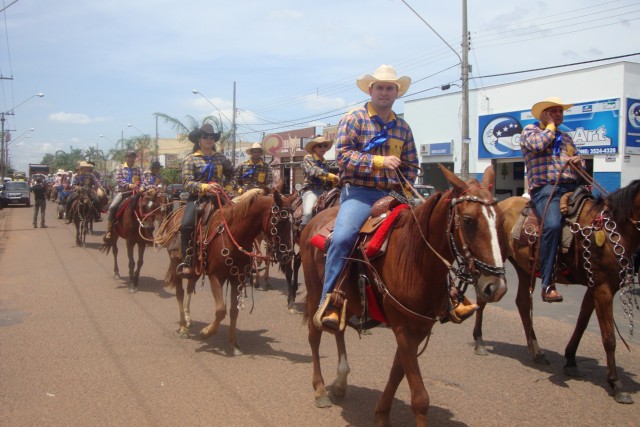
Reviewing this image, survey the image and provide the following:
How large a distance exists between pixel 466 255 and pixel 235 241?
13.2 ft

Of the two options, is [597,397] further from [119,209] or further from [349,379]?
[119,209]

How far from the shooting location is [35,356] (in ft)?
20.3

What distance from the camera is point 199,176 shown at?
7.67m

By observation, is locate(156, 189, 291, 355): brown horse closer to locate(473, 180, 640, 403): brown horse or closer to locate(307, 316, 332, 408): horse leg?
locate(307, 316, 332, 408): horse leg

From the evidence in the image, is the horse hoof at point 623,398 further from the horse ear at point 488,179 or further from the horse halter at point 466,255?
the horse ear at point 488,179

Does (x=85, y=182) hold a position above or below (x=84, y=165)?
below

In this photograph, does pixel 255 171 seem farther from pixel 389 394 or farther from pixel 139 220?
pixel 389 394

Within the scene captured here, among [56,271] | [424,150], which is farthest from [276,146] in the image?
[56,271]

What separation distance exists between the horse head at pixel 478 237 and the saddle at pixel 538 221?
Result: 2.84 meters

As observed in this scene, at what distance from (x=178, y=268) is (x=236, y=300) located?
38.3 inches

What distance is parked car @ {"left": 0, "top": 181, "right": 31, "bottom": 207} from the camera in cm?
3912

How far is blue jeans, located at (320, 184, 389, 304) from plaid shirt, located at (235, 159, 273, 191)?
5577mm

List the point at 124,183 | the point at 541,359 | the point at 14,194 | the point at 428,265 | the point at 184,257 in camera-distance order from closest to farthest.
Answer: the point at 428,265, the point at 541,359, the point at 184,257, the point at 124,183, the point at 14,194

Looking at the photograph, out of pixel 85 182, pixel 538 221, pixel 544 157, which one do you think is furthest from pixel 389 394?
pixel 85 182
